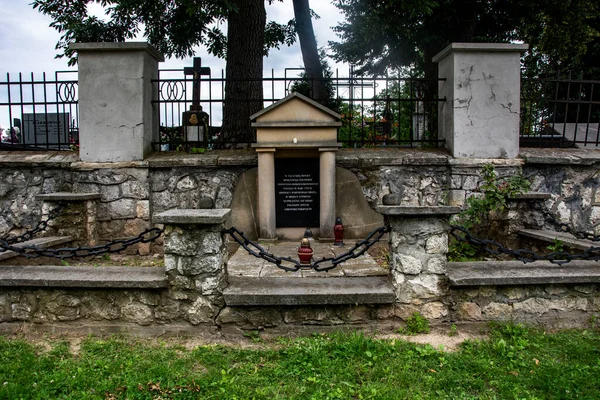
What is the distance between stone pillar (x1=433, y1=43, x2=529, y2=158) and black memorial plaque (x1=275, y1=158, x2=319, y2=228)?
206 cm

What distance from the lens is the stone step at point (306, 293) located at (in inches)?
129

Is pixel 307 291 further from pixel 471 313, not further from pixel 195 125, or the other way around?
pixel 195 125

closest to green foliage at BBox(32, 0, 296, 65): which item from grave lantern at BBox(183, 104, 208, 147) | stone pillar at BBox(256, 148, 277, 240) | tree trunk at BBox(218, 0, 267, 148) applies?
tree trunk at BBox(218, 0, 267, 148)

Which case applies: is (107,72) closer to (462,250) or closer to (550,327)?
(462,250)

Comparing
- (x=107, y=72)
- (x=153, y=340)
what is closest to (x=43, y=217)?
(x=107, y=72)

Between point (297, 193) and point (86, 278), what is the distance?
3161mm

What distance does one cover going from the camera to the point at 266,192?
5805 mm

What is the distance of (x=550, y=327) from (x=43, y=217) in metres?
5.58

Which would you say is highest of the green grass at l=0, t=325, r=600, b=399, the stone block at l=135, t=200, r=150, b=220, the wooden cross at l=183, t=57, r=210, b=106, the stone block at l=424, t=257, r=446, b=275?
the wooden cross at l=183, t=57, r=210, b=106

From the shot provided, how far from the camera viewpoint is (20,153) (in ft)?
20.8

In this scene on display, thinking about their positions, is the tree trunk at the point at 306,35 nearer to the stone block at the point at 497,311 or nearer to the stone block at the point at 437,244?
the stone block at the point at 437,244

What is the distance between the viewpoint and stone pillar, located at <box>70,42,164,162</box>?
19.6 feet

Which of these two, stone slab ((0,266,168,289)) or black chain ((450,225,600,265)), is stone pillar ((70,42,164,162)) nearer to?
stone slab ((0,266,168,289))

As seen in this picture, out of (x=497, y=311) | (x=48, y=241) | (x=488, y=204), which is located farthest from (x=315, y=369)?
(x=48, y=241)
